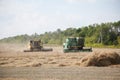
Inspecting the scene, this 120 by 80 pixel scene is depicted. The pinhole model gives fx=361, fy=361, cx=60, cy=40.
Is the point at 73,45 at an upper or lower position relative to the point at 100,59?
upper

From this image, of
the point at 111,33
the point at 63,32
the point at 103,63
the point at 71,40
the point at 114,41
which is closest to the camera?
the point at 103,63

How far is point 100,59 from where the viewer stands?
90.7 ft

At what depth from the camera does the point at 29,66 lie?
28109mm

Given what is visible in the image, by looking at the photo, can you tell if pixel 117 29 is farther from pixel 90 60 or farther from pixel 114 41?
pixel 90 60

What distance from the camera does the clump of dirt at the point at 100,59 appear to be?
90.2 ft

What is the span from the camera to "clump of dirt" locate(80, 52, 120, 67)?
27.5 meters

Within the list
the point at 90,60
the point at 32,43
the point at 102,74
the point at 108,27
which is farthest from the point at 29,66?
the point at 108,27

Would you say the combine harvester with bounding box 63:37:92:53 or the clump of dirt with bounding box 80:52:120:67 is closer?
the clump of dirt with bounding box 80:52:120:67

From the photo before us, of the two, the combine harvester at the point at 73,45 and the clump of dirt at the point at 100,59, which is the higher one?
the combine harvester at the point at 73,45

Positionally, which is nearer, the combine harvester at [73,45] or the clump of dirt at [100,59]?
the clump of dirt at [100,59]

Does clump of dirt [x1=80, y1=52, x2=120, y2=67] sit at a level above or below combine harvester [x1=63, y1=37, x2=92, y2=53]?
below

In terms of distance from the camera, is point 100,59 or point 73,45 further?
point 73,45

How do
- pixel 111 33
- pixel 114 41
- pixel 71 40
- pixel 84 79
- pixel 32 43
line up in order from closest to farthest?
1. pixel 84 79
2. pixel 71 40
3. pixel 32 43
4. pixel 114 41
5. pixel 111 33

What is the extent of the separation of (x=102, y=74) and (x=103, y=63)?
571cm
